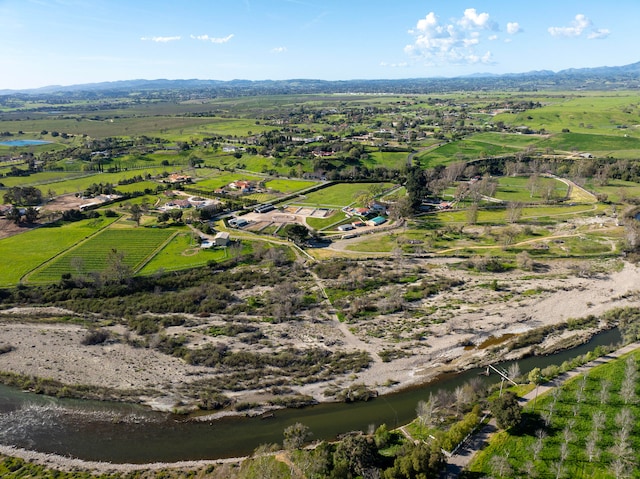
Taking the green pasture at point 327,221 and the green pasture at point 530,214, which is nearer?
the green pasture at point 327,221

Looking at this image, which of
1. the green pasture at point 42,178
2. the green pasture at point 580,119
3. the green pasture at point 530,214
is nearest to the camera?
the green pasture at point 530,214

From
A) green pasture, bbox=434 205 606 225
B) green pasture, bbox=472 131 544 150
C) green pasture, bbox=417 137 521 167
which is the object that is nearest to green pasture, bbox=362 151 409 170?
green pasture, bbox=417 137 521 167

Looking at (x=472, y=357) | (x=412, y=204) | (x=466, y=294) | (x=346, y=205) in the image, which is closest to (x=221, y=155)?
(x=346, y=205)

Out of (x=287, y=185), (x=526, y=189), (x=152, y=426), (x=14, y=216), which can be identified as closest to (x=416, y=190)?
(x=526, y=189)

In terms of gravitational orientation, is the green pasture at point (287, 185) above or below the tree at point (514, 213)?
above

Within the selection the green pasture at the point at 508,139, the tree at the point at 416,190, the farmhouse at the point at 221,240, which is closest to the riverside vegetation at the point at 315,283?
the tree at the point at 416,190

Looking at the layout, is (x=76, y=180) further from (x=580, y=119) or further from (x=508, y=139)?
(x=580, y=119)

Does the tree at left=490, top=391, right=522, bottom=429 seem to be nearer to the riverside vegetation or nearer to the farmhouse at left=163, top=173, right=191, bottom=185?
the riverside vegetation

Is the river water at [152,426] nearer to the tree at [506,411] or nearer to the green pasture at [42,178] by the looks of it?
the tree at [506,411]

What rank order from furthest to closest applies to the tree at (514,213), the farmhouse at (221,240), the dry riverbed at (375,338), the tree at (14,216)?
the tree at (14,216), the tree at (514,213), the farmhouse at (221,240), the dry riverbed at (375,338)
